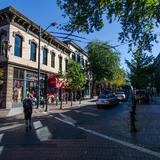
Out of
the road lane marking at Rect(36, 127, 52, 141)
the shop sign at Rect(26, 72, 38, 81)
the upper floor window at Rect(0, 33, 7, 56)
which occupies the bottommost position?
the road lane marking at Rect(36, 127, 52, 141)

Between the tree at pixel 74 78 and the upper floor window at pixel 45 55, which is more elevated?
the upper floor window at pixel 45 55

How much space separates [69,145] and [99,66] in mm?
46060

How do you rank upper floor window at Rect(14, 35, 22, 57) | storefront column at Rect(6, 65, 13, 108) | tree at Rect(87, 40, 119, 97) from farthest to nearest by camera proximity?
tree at Rect(87, 40, 119, 97) → upper floor window at Rect(14, 35, 22, 57) → storefront column at Rect(6, 65, 13, 108)

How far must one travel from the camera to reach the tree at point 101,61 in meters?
55.8

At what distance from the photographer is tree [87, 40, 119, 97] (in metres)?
55.8

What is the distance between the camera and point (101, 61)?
183ft

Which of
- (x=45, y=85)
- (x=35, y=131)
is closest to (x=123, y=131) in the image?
(x=35, y=131)

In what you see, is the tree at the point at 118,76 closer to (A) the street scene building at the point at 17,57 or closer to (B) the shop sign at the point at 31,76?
(A) the street scene building at the point at 17,57

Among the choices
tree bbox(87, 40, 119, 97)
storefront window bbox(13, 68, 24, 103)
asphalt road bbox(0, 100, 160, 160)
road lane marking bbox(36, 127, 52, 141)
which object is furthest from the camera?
tree bbox(87, 40, 119, 97)

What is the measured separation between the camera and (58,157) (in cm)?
835

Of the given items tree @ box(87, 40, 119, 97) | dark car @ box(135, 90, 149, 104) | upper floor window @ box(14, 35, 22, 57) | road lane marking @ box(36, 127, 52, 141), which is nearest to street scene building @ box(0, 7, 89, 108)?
upper floor window @ box(14, 35, 22, 57)

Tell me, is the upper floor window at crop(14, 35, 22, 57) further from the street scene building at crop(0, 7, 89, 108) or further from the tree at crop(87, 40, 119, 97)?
the tree at crop(87, 40, 119, 97)

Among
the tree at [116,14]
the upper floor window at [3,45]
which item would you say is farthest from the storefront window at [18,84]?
the tree at [116,14]

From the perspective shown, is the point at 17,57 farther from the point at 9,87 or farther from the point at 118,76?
the point at 118,76
